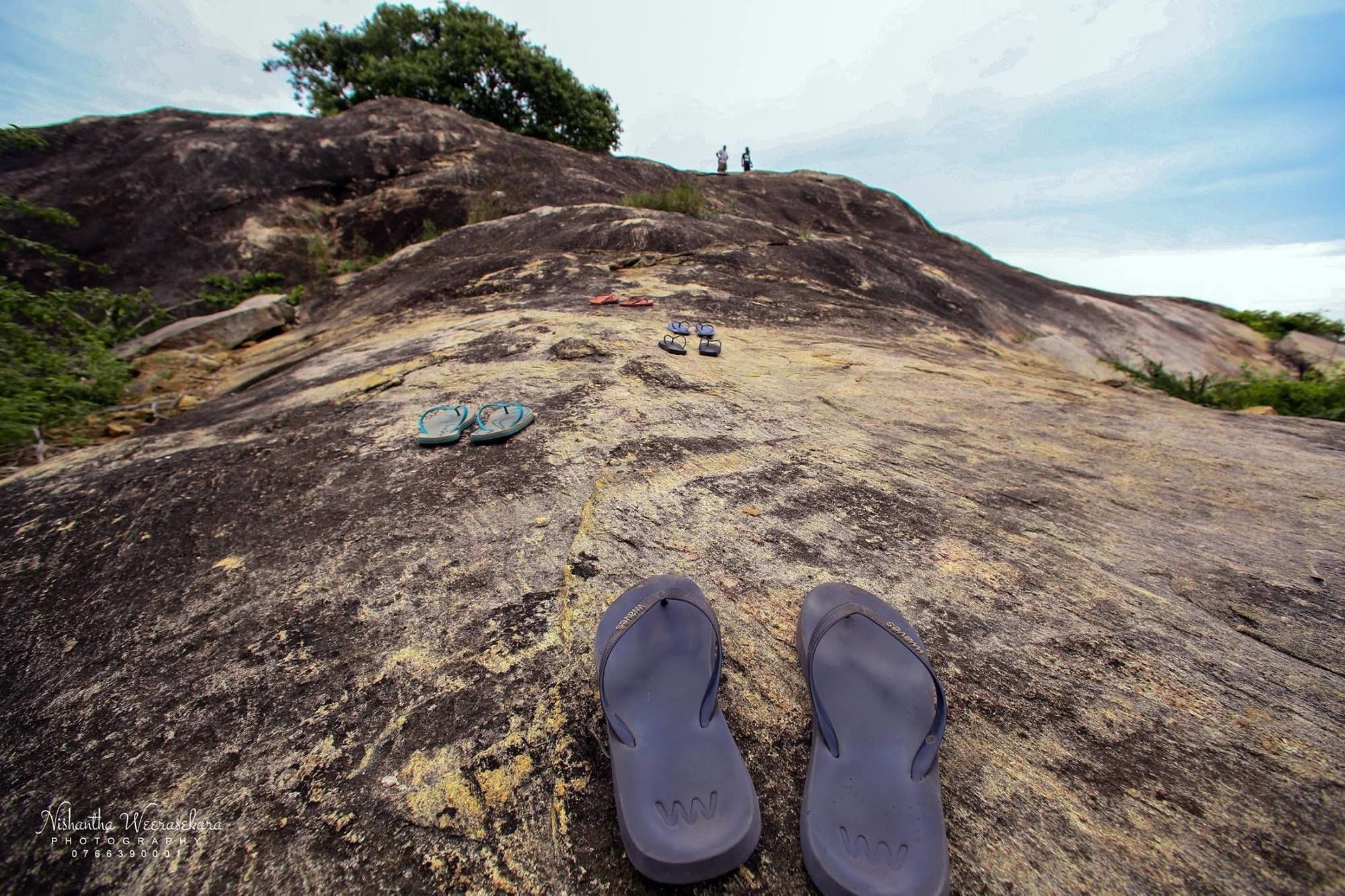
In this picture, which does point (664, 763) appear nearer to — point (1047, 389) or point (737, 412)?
point (737, 412)

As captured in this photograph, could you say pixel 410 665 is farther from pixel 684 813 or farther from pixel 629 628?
pixel 684 813

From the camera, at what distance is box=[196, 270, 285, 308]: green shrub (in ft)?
25.5

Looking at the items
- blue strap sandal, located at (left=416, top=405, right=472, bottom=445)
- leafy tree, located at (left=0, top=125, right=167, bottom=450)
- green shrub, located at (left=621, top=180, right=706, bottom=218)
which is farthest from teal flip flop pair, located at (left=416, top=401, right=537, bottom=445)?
green shrub, located at (left=621, top=180, right=706, bottom=218)

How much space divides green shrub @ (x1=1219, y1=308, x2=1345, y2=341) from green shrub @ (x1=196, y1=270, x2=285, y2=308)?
2065 centimetres

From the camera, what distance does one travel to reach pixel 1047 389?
13.7 feet

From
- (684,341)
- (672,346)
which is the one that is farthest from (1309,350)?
(672,346)

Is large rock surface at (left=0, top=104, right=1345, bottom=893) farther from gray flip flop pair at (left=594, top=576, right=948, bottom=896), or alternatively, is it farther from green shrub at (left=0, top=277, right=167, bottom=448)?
green shrub at (left=0, top=277, right=167, bottom=448)

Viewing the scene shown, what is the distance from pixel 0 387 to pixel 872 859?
5748mm

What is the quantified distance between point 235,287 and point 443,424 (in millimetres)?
8081

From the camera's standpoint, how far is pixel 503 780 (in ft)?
3.78

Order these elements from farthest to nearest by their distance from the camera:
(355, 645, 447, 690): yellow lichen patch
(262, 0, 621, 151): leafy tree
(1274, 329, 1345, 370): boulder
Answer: (262, 0, 621, 151): leafy tree
(1274, 329, 1345, 370): boulder
(355, 645, 447, 690): yellow lichen patch

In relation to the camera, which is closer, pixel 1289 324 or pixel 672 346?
pixel 672 346

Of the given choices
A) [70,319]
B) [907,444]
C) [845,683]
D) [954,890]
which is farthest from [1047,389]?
[70,319]

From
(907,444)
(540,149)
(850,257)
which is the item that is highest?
(540,149)
